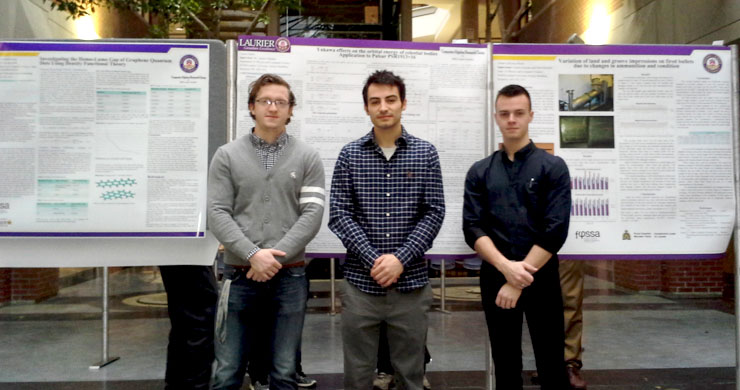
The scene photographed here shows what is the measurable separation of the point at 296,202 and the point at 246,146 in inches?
14.1

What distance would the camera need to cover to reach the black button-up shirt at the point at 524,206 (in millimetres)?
2779

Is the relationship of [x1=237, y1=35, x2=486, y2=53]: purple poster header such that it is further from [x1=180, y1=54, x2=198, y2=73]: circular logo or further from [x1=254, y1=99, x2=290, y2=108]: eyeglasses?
[x1=254, y1=99, x2=290, y2=108]: eyeglasses

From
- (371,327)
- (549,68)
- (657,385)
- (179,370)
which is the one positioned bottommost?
(657,385)

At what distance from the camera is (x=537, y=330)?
2.83 meters

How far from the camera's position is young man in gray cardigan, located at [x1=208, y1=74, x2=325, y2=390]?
2.70m

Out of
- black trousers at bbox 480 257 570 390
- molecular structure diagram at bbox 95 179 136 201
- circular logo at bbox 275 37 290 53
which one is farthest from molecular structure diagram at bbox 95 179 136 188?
black trousers at bbox 480 257 570 390

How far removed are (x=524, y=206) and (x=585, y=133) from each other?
3.32ft

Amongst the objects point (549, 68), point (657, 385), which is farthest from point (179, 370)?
point (657, 385)

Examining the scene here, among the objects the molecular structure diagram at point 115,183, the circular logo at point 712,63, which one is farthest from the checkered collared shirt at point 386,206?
the circular logo at point 712,63

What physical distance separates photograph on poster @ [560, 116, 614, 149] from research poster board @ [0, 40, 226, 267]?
2055 mm

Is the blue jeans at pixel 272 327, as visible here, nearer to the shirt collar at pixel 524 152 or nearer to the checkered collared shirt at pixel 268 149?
the checkered collared shirt at pixel 268 149

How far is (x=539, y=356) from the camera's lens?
2.85 metres

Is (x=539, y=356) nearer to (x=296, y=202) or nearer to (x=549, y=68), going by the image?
(x=296, y=202)

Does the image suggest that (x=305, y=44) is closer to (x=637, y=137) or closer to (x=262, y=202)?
(x=262, y=202)
